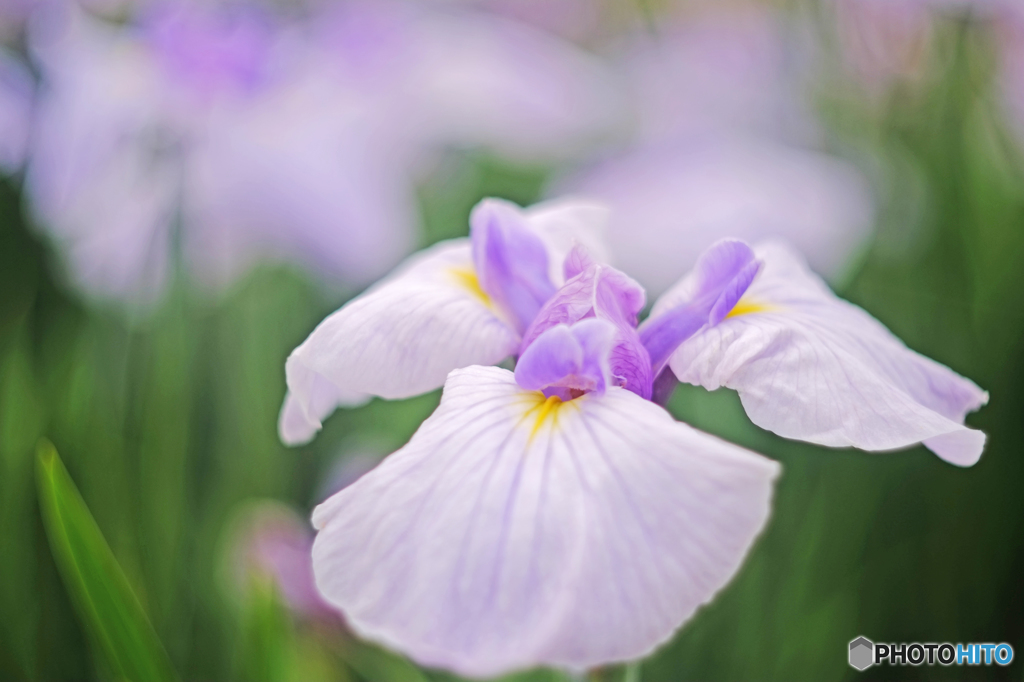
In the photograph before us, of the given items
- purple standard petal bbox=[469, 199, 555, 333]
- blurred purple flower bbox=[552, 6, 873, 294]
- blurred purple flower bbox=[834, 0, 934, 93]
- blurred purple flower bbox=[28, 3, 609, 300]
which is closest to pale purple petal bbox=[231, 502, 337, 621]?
blurred purple flower bbox=[28, 3, 609, 300]

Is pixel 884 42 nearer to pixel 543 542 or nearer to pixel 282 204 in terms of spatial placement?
pixel 282 204

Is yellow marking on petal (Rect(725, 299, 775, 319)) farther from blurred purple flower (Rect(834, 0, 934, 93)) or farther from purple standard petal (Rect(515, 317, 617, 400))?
blurred purple flower (Rect(834, 0, 934, 93))

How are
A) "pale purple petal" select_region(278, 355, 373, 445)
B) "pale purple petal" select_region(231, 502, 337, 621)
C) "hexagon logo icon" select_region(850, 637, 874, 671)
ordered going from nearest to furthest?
"pale purple petal" select_region(278, 355, 373, 445)
"hexagon logo icon" select_region(850, 637, 874, 671)
"pale purple petal" select_region(231, 502, 337, 621)

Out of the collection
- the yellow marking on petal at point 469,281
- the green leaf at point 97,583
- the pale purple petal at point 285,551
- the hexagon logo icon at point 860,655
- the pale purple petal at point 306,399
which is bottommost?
the pale purple petal at point 285,551

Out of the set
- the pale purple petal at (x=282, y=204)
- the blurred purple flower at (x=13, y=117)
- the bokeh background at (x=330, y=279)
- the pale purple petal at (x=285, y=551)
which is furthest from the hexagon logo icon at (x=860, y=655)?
the blurred purple flower at (x=13, y=117)

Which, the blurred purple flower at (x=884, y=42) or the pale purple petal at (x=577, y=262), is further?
the blurred purple flower at (x=884, y=42)

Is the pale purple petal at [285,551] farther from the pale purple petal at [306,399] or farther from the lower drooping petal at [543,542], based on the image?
the lower drooping petal at [543,542]
